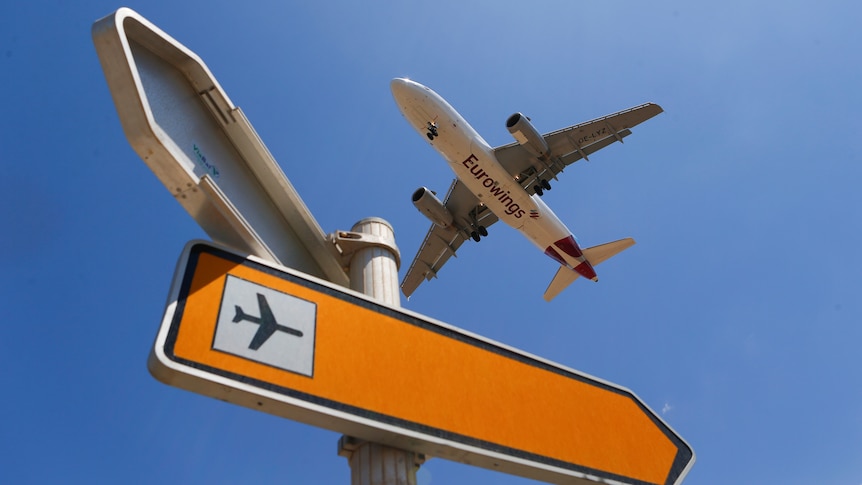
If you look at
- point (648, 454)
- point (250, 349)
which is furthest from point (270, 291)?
point (648, 454)

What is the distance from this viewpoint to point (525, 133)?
26375 mm

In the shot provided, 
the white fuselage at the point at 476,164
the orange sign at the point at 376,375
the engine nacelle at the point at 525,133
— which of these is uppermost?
the engine nacelle at the point at 525,133

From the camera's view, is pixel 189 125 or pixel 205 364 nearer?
pixel 205 364

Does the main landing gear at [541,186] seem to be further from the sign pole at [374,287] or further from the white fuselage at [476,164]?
the sign pole at [374,287]

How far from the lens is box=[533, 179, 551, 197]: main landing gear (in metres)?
28.1

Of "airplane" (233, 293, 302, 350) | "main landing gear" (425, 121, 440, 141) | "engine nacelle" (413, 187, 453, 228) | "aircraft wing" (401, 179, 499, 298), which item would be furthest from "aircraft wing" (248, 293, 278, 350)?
"aircraft wing" (401, 179, 499, 298)

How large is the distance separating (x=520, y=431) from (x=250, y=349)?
77.3 inches

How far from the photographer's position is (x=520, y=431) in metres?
4.21

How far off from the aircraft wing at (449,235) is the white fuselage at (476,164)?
439 centimetres

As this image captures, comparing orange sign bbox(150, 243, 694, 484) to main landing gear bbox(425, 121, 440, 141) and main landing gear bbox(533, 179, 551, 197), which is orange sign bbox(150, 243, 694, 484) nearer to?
main landing gear bbox(425, 121, 440, 141)

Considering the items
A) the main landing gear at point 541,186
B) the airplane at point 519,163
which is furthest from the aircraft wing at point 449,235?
the main landing gear at point 541,186

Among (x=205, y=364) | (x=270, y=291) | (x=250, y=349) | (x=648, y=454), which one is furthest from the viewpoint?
(x=648, y=454)

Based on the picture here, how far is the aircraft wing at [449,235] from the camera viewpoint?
1227 inches

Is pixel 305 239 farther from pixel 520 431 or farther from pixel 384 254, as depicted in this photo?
pixel 520 431
